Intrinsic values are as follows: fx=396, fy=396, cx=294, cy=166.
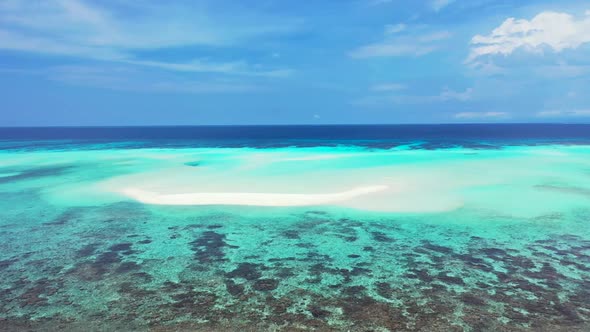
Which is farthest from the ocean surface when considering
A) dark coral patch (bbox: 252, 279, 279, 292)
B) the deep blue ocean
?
the deep blue ocean

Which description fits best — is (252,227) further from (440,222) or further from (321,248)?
(440,222)

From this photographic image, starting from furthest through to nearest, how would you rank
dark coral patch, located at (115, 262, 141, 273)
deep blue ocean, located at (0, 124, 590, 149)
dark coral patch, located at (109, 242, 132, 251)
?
deep blue ocean, located at (0, 124, 590, 149) → dark coral patch, located at (109, 242, 132, 251) → dark coral patch, located at (115, 262, 141, 273)

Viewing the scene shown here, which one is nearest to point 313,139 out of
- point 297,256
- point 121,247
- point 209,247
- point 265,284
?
point 209,247

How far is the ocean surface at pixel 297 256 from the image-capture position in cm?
644

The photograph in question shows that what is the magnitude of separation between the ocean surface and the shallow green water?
39mm

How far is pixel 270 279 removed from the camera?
7895 millimetres

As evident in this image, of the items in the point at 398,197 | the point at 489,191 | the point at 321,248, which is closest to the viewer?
the point at 321,248

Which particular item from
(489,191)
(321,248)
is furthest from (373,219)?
(489,191)

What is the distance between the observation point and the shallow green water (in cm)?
643

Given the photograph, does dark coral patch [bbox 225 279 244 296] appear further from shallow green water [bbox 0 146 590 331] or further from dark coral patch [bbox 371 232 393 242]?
dark coral patch [bbox 371 232 393 242]

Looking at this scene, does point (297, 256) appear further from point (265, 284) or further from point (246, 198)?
point (246, 198)

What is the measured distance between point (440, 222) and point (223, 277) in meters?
7.09

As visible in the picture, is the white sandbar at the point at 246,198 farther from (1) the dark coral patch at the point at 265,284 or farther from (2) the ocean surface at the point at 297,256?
(1) the dark coral patch at the point at 265,284

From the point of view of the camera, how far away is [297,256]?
9.15m
